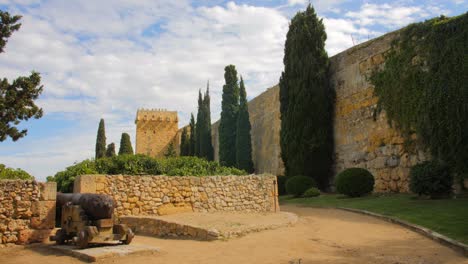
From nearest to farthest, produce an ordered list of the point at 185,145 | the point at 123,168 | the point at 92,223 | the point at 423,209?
1. the point at 92,223
2. the point at 423,209
3. the point at 123,168
4. the point at 185,145

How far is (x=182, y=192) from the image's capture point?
11.8 meters

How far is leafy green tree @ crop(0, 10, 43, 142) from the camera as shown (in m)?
10.0

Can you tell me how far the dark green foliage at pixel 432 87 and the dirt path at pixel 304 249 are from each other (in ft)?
16.3

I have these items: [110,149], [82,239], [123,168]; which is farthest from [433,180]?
[110,149]

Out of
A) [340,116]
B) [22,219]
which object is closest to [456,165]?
[340,116]

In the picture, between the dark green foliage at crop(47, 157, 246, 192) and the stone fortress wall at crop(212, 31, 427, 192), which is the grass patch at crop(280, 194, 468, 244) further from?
the dark green foliage at crop(47, 157, 246, 192)

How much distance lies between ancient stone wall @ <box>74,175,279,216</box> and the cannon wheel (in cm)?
289

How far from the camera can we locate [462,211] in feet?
33.3

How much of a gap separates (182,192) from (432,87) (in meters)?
8.96

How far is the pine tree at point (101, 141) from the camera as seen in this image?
37438 millimetres

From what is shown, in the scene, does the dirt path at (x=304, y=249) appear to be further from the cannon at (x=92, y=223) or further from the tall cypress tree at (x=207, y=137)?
the tall cypress tree at (x=207, y=137)

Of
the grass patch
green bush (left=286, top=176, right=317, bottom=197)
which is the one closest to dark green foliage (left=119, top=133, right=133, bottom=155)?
green bush (left=286, top=176, right=317, bottom=197)

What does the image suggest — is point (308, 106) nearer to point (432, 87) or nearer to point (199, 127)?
point (432, 87)

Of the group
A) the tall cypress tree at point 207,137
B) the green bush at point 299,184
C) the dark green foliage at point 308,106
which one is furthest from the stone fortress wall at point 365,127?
the tall cypress tree at point 207,137
